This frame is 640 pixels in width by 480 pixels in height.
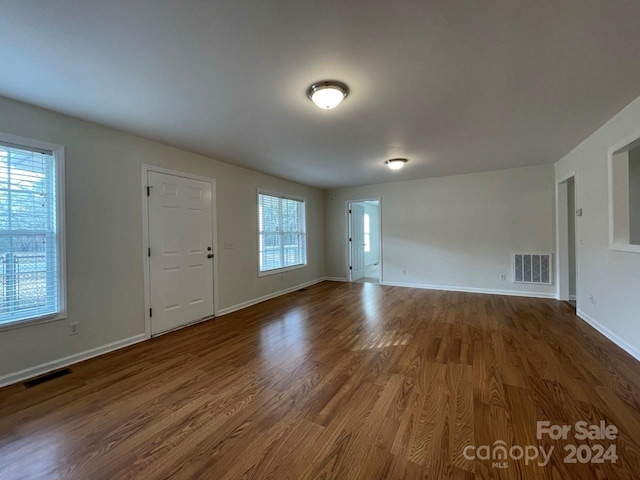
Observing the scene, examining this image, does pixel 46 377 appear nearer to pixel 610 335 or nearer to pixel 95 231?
pixel 95 231

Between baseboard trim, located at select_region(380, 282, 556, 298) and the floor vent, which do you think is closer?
the floor vent

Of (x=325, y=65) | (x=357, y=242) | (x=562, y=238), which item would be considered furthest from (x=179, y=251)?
(x=562, y=238)

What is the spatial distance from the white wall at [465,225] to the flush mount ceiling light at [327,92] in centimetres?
416

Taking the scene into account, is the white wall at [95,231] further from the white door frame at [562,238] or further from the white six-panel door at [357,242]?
the white door frame at [562,238]

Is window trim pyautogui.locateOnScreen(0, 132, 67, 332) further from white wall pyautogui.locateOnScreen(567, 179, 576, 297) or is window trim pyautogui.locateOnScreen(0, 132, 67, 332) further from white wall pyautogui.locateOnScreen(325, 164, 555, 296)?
white wall pyautogui.locateOnScreen(567, 179, 576, 297)

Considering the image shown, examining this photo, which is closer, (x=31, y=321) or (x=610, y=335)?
(x=31, y=321)

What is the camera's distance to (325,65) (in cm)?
188

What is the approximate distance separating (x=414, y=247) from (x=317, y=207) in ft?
8.41

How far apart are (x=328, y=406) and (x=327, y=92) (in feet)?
7.80

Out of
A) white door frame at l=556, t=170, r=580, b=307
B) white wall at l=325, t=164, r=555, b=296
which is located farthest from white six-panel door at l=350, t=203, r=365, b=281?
white door frame at l=556, t=170, r=580, b=307

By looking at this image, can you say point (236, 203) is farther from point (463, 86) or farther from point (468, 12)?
point (468, 12)

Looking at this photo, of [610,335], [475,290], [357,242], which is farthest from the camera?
[357,242]

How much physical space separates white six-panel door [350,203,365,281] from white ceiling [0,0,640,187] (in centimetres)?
375

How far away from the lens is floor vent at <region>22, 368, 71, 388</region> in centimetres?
226
